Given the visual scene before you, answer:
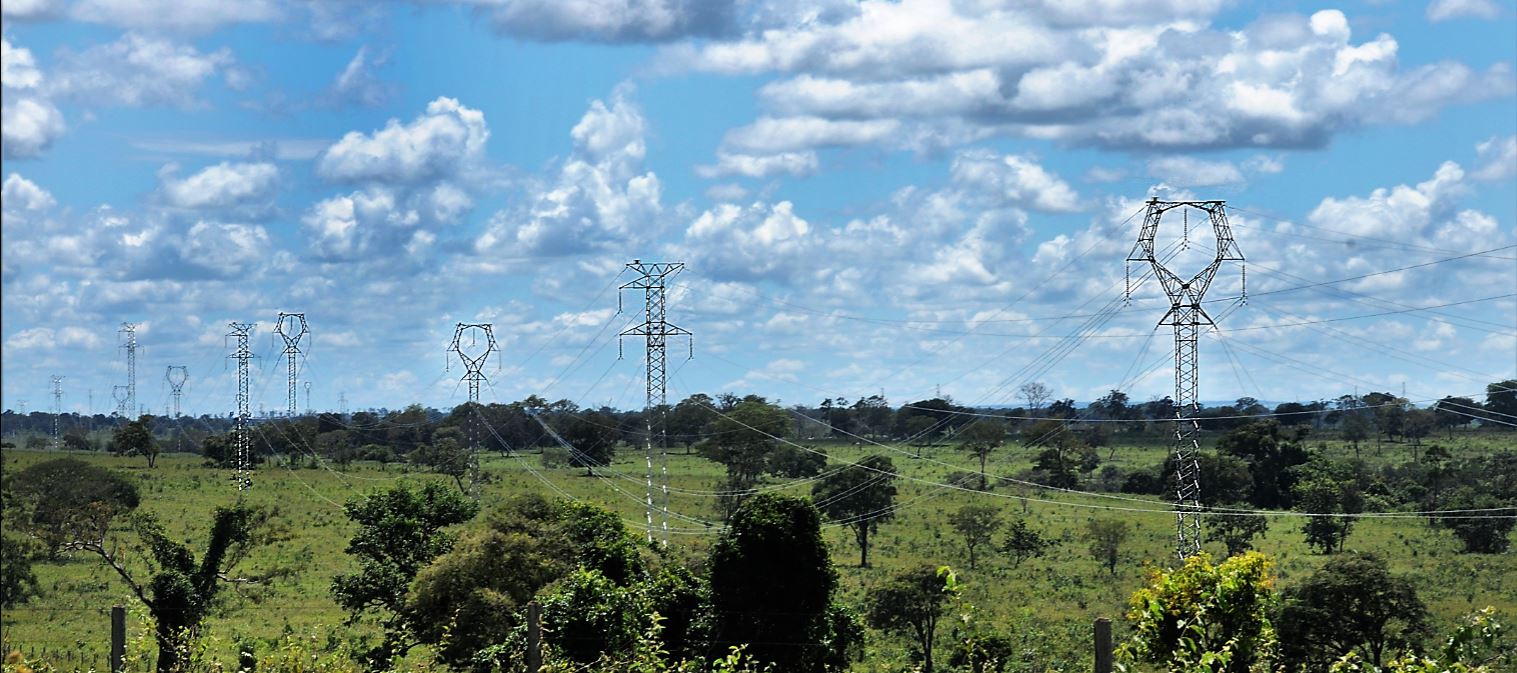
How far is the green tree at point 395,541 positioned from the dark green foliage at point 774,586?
16.2 meters

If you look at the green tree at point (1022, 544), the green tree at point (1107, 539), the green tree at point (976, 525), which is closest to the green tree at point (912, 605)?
the green tree at point (1107, 539)

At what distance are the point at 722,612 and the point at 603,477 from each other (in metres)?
73.8

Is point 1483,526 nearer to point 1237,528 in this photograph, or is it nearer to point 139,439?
point 1237,528

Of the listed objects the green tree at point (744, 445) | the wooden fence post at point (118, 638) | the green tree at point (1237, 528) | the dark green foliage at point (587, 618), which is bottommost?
the green tree at point (1237, 528)

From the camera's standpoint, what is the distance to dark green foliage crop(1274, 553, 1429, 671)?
4841 centimetres

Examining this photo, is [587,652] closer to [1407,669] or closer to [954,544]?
[1407,669]

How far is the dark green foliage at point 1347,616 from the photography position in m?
48.4

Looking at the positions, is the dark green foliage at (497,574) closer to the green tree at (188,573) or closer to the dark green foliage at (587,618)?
the dark green foliage at (587,618)

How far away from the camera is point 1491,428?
13925 cm

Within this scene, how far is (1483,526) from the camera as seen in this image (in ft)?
268

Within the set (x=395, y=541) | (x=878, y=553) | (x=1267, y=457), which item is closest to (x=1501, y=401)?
(x=1267, y=457)

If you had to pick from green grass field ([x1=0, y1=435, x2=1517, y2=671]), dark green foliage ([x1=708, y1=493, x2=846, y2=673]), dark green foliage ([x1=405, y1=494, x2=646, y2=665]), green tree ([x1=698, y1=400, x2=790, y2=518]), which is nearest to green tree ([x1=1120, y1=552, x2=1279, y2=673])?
dark green foliage ([x1=708, y1=493, x2=846, y2=673])

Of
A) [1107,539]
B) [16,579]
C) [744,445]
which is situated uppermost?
[744,445]

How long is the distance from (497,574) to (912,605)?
61.3 feet
